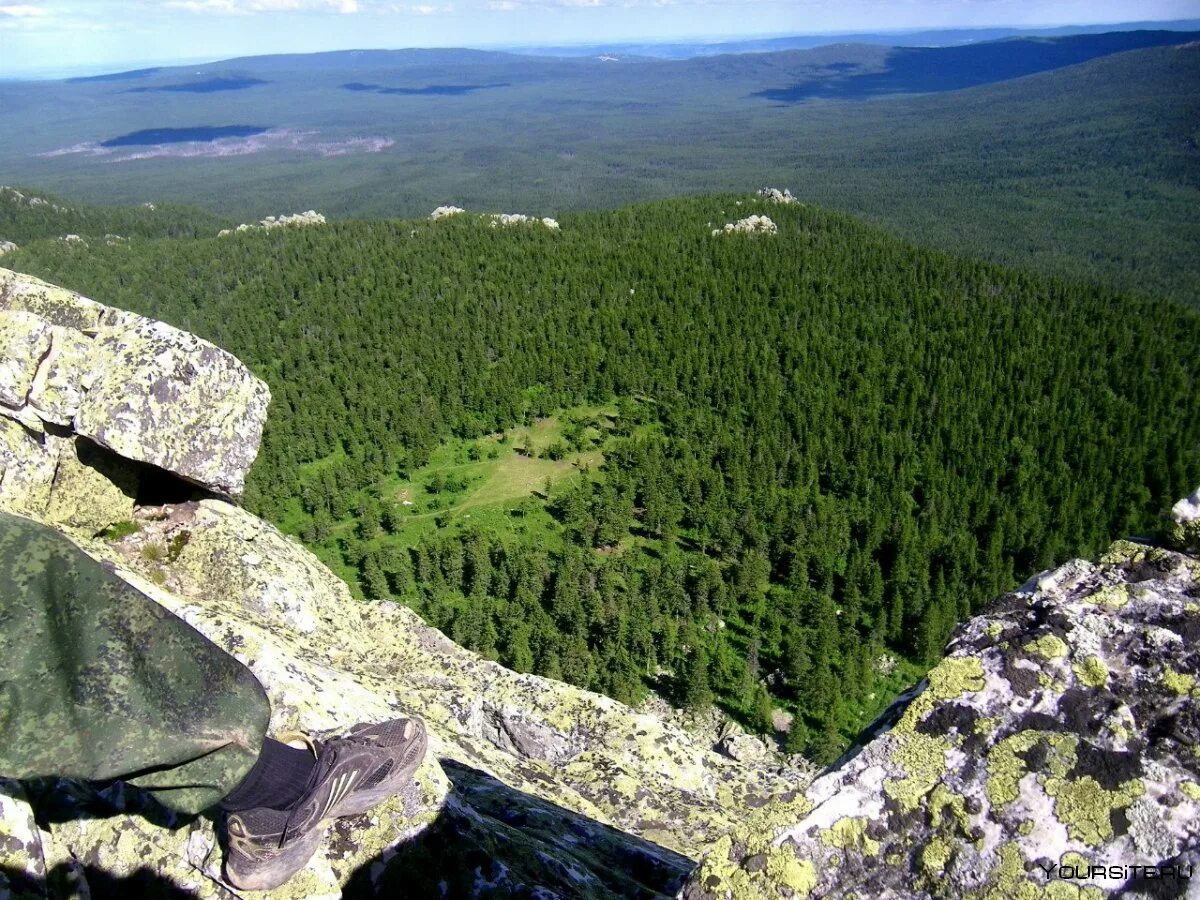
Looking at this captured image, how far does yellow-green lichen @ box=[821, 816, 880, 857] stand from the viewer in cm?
445

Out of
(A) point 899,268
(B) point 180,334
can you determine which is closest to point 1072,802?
(B) point 180,334

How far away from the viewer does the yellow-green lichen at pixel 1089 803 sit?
4.11 metres

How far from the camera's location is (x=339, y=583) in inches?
560

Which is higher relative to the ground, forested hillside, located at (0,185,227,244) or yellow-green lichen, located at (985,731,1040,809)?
forested hillside, located at (0,185,227,244)

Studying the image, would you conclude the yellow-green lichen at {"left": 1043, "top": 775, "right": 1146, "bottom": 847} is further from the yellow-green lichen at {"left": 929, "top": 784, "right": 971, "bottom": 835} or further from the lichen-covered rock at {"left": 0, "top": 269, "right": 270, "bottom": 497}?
the lichen-covered rock at {"left": 0, "top": 269, "right": 270, "bottom": 497}

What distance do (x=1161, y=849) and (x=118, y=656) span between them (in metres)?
5.77

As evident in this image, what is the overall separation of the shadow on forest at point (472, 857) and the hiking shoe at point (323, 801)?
43 cm

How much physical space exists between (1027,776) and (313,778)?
5854mm

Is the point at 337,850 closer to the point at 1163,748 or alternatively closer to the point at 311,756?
the point at 311,756

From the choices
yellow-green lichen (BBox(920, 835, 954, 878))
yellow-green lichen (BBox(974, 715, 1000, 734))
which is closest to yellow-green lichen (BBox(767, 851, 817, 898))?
yellow-green lichen (BBox(920, 835, 954, 878))

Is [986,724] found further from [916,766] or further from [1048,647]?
[1048,647]

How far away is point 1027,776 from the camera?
440 centimetres

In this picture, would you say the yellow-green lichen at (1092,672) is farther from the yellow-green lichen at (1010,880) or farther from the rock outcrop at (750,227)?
the rock outcrop at (750,227)

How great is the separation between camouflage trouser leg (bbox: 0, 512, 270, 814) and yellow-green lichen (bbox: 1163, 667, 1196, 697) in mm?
5744
